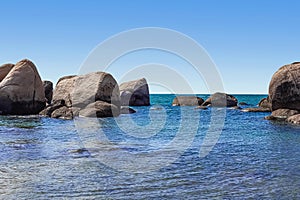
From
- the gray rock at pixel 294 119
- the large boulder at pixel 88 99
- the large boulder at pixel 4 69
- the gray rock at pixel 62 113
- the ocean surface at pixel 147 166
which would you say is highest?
the large boulder at pixel 4 69

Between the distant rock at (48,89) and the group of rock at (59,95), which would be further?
the distant rock at (48,89)

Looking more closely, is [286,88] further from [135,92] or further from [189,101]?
[189,101]

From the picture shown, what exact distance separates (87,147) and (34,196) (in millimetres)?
8018

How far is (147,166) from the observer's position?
506 inches

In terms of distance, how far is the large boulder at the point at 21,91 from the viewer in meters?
34.8

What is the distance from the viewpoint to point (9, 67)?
1599 inches

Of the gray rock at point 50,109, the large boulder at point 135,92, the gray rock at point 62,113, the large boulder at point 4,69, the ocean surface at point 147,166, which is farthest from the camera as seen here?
the large boulder at point 135,92

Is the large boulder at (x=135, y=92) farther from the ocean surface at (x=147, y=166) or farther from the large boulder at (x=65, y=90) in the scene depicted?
the ocean surface at (x=147, y=166)

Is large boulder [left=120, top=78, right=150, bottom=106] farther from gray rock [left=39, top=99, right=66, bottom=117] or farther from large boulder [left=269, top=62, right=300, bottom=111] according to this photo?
large boulder [left=269, top=62, right=300, bottom=111]

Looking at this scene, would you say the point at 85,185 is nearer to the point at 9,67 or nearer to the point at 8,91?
the point at 8,91

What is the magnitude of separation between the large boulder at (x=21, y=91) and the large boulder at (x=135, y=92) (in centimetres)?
2618

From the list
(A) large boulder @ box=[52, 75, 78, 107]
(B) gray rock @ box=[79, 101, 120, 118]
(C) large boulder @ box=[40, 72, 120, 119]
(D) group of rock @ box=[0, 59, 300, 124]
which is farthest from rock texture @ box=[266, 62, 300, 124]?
(A) large boulder @ box=[52, 75, 78, 107]

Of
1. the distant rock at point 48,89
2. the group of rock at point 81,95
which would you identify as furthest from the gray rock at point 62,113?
→ the distant rock at point 48,89

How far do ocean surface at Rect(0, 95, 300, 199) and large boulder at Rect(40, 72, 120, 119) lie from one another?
12.7 meters
